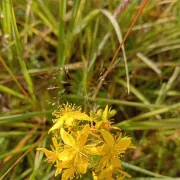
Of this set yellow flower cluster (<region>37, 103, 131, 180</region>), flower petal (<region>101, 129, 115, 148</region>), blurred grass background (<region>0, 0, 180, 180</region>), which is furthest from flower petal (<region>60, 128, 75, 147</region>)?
blurred grass background (<region>0, 0, 180, 180</region>)

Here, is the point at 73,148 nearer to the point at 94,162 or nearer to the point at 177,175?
the point at 94,162

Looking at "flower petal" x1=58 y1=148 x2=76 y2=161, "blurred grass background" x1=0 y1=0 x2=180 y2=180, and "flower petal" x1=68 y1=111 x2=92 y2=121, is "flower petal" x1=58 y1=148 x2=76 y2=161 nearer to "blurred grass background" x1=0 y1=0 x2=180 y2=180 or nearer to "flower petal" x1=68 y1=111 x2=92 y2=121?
"flower petal" x1=68 y1=111 x2=92 y2=121

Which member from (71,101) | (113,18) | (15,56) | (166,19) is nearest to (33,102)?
(71,101)

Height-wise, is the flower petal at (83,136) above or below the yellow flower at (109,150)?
above

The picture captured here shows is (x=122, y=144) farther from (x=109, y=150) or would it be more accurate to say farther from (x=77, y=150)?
(x=77, y=150)

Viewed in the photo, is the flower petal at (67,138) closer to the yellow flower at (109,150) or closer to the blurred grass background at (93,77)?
the yellow flower at (109,150)

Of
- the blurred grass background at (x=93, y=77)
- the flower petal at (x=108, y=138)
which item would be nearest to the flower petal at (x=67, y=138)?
the flower petal at (x=108, y=138)
